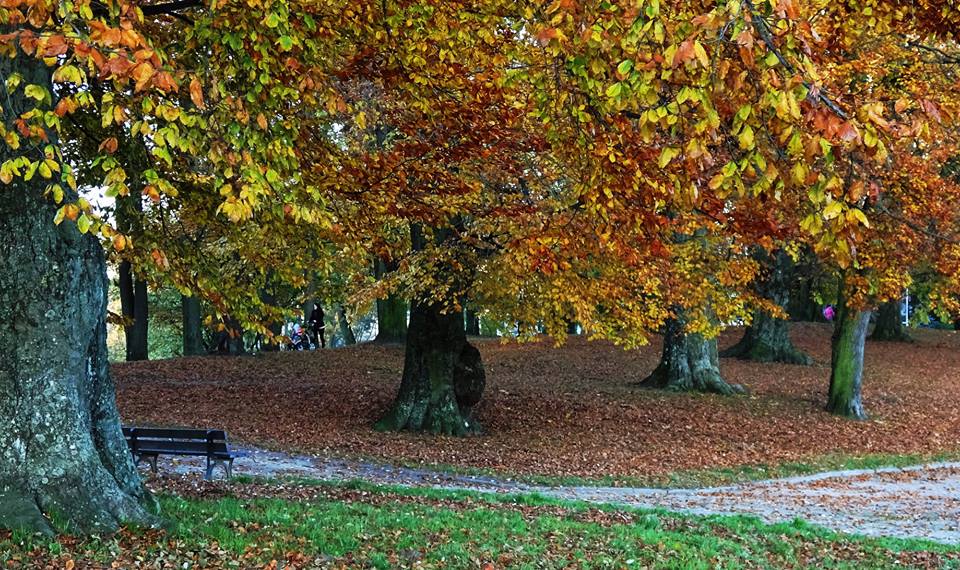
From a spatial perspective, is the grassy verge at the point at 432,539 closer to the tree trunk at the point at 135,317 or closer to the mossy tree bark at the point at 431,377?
the mossy tree bark at the point at 431,377

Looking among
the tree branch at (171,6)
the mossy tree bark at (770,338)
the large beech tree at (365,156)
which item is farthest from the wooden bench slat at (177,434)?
the mossy tree bark at (770,338)

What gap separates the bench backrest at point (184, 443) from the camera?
1175 cm

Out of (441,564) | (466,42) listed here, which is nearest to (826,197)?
(441,564)

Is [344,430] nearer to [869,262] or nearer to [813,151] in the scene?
[869,262]

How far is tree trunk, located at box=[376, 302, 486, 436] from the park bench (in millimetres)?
6421

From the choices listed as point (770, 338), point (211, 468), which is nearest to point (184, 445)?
point (211, 468)

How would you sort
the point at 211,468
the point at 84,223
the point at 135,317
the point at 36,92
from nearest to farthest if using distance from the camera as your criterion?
the point at 84,223, the point at 36,92, the point at 211,468, the point at 135,317

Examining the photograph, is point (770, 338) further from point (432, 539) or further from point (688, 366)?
point (432, 539)

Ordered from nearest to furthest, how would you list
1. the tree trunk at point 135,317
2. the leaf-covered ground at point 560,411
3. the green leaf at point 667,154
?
the green leaf at point 667,154 → the leaf-covered ground at point 560,411 → the tree trunk at point 135,317

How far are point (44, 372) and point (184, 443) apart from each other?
17.2 feet

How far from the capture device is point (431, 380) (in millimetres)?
18281

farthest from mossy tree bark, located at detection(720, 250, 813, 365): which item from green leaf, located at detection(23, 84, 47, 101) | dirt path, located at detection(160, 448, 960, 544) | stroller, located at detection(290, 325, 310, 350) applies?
green leaf, located at detection(23, 84, 47, 101)

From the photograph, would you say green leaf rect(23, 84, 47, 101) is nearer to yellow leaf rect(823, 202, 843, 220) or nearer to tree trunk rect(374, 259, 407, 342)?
yellow leaf rect(823, 202, 843, 220)

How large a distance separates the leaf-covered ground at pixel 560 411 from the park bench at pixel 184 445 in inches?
151
